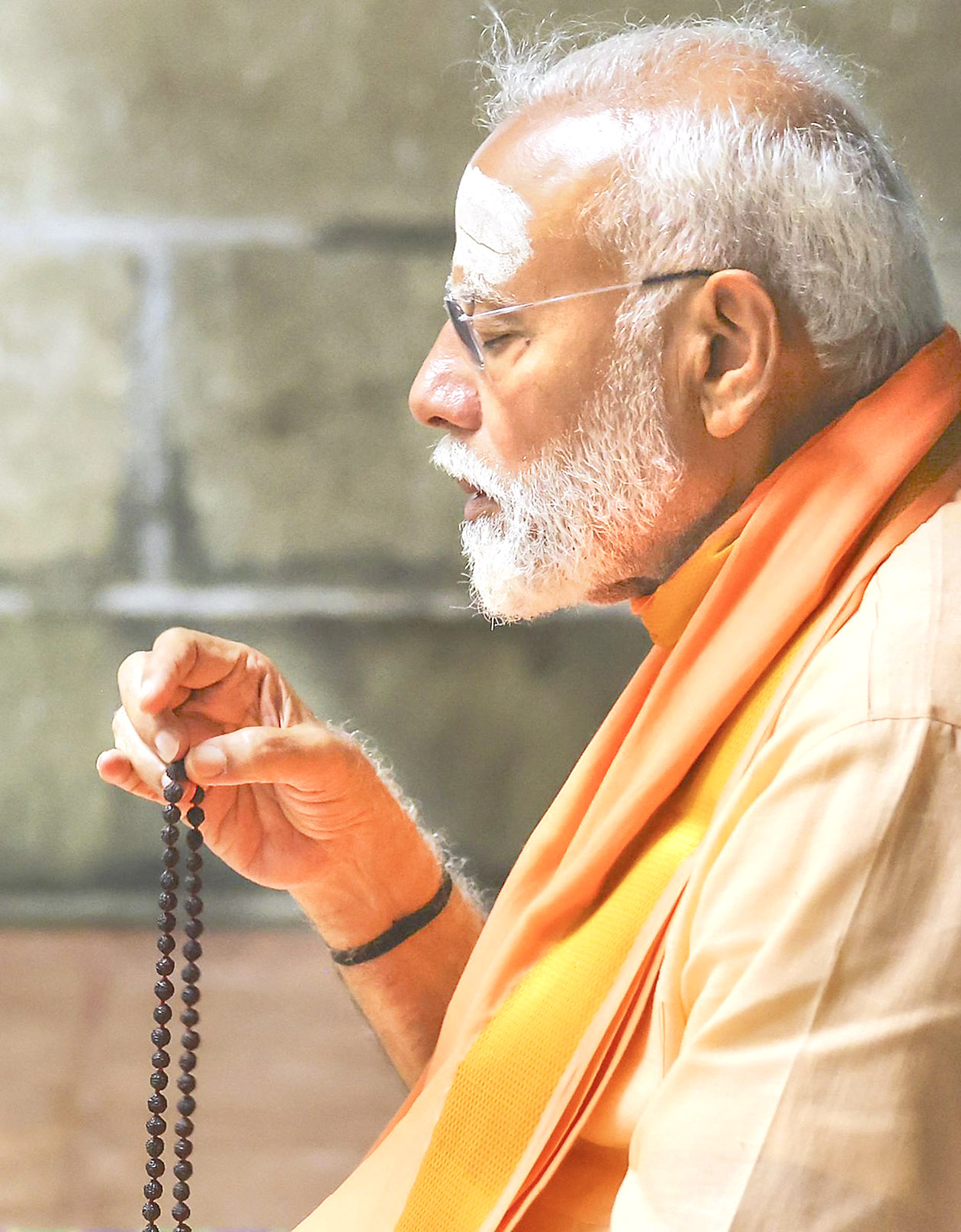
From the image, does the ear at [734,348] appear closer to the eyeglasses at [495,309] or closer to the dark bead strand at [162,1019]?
the eyeglasses at [495,309]

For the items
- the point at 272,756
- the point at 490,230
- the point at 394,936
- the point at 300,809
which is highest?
the point at 490,230

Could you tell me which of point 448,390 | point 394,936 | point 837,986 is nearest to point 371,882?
point 394,936

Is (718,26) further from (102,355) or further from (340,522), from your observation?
(102,355)

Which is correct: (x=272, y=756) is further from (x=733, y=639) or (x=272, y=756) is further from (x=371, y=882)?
(x=733, y=639)

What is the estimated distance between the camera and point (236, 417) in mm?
2582

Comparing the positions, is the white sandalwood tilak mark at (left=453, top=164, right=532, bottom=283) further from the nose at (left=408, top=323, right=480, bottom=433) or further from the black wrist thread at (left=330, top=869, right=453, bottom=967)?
the black wrist thread at (left=330, top=869, right=453, bottom=967)

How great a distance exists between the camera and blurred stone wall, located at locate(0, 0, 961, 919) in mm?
2490

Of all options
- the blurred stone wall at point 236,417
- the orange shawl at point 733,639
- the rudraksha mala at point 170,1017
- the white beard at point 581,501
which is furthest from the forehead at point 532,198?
the blurred stone wall at point 236,417

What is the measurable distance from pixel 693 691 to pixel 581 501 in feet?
0.78

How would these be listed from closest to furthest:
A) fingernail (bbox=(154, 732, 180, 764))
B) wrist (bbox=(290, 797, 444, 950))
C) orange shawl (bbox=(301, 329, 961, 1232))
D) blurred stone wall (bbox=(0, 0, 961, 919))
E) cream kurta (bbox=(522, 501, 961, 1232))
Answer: cream kurta (bbox=(522, 501, 961, 1232))
orange shawl (bbox=(301, 329, 961, 1232))
fingernail (bbox=(154, 732, 180, 764))
wrist (bbox=(290, 797, 444, 950))
blurred stone wall (bbox=(0, 0, 961, 919))

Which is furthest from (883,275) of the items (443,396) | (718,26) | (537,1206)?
(537,1206)

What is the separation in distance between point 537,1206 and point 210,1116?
4.96ft

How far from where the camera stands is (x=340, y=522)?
259 cm

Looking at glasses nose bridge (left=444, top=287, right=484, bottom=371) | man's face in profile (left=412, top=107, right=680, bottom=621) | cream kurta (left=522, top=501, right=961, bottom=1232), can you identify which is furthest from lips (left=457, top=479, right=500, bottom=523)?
cream kurta (left=522, top=501, right=961, bottom=1232)
